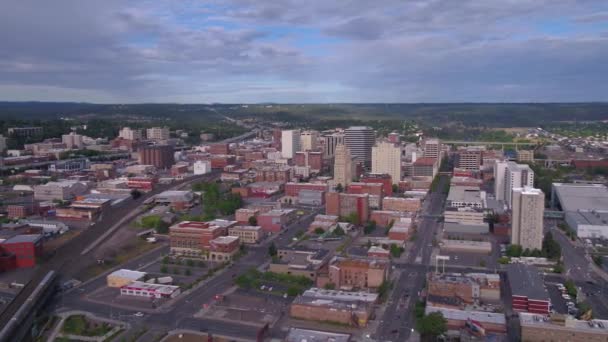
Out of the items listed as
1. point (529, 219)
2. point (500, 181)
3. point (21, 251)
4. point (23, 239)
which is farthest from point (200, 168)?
point (529, 219)

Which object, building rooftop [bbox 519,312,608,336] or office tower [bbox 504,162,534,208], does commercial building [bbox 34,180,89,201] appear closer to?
office tower [bbox 504,162,534,208]

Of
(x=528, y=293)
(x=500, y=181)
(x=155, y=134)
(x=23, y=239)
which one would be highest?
(x=155, y=134)

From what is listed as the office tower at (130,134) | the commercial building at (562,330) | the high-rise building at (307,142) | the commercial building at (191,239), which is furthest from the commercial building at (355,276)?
the office tower at (130,134)

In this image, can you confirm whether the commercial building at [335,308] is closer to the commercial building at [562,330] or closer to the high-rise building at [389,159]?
the commercial building at [562,330]

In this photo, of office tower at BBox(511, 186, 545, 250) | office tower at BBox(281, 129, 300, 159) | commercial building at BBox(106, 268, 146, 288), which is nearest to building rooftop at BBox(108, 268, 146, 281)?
commercial building at BBox(106, 268, 146, 288)

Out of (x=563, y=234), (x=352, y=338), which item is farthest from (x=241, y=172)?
Answer: (x=352, y=338)

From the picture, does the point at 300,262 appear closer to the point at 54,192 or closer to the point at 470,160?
the point at 54,192
